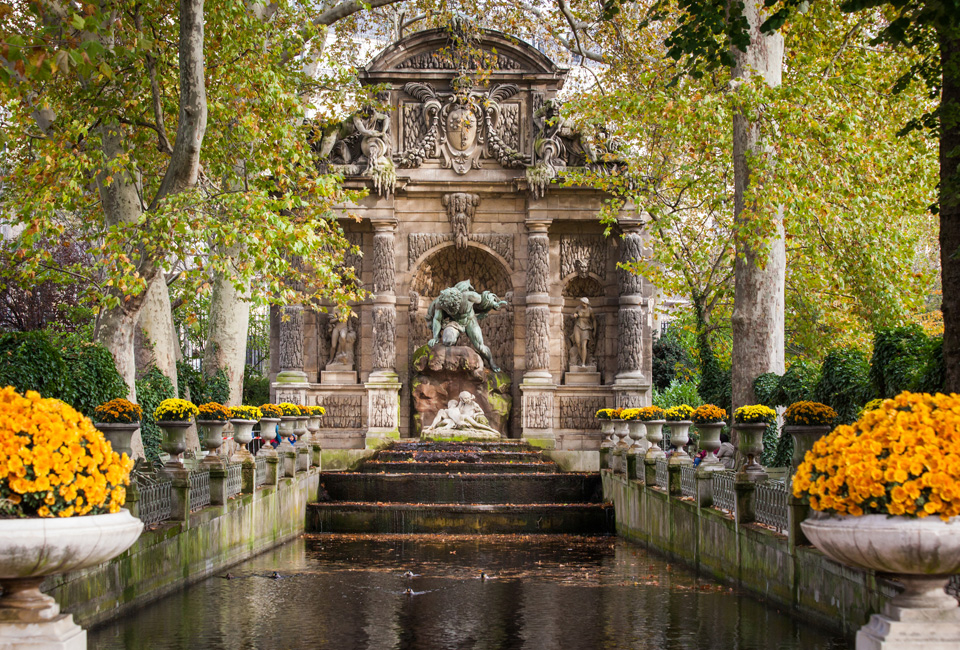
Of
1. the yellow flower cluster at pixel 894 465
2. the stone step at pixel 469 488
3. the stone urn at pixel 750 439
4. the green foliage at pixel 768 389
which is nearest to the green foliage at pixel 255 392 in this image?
the stone step at pixel 469 488

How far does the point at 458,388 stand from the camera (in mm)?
23297

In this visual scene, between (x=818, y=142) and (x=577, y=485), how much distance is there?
23.2ft

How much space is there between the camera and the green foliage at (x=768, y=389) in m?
16.8

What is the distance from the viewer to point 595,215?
939 inches

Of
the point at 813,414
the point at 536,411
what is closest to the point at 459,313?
the point at 536,411

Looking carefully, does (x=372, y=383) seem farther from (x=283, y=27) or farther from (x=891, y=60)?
(x=891, y=60)

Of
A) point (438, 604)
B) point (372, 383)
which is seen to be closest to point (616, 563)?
point (438, 604)

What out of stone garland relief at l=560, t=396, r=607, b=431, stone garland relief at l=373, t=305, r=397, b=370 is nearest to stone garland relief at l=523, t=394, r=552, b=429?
stone garland relief at l=560, t=396, r=607, b=431

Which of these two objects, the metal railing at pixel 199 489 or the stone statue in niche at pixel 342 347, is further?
the stone statue in niche at pixel 342 347

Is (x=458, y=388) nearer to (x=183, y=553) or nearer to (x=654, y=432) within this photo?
(x=654, y=432)

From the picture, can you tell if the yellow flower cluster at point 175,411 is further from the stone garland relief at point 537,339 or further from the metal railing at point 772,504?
the stone garland relief at point 537,339

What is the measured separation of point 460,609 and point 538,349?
44.0 feet

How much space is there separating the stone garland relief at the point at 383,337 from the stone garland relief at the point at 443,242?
4.58ft

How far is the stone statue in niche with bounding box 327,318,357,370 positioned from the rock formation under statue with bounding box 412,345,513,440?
1.53 m
